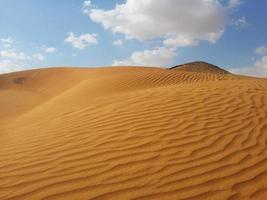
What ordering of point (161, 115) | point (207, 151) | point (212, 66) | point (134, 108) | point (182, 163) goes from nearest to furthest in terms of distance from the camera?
point (182, 163)
point (207, 151)
point (161, 115)
point (134, 108)
point (212, 66)

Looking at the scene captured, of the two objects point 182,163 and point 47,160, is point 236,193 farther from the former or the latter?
point 47,160

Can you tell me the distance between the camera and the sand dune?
3424mm

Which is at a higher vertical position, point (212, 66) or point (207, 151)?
point (212, 66)

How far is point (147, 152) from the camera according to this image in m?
4.22

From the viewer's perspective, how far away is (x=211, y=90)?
7754mm

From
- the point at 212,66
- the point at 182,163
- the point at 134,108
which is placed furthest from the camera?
the point at 212,66

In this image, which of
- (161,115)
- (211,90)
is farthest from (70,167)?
(211,90)

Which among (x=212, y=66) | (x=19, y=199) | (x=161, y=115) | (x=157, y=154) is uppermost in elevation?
(x=212, y=66)

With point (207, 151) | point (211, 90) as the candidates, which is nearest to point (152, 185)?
point (207, 151)

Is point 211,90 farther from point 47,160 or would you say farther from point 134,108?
point 47,160

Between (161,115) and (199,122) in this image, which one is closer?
(199,122)

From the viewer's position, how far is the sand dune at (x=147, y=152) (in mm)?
3424

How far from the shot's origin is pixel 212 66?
4297cm

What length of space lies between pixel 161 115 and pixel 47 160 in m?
2.22
